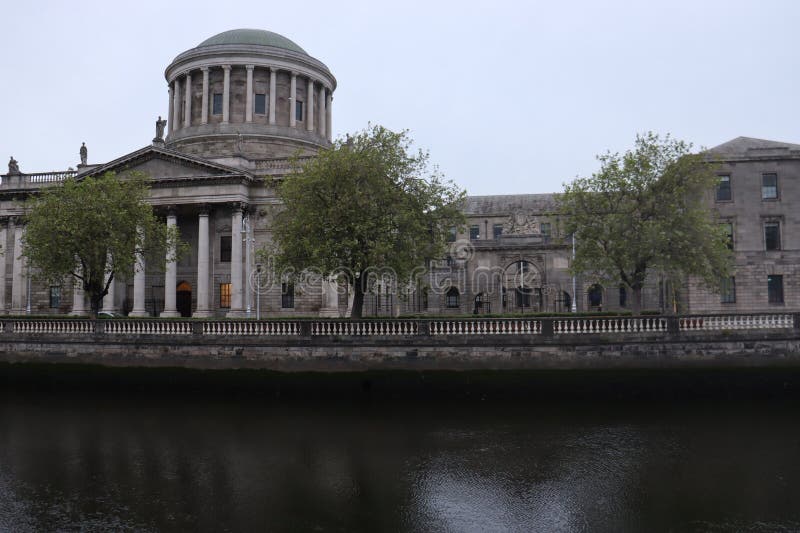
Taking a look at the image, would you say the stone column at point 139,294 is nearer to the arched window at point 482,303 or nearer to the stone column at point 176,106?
the stone column at point 176,106

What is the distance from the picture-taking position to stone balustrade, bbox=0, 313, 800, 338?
22219mm

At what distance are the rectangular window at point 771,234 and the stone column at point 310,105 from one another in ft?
124

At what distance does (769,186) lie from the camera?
40.8 m

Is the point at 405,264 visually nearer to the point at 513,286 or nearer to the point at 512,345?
the point at 512,345

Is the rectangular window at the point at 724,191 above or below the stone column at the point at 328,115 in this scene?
below

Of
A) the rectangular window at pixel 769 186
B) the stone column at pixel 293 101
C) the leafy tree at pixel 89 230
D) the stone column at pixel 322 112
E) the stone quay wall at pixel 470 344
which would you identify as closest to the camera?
the stone quay wall at pixel 470 344

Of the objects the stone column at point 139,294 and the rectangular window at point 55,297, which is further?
the rectangular window at point 55,297

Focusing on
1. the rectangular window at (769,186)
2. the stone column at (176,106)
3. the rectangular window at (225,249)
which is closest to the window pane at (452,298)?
the rectangular window at (225,249)

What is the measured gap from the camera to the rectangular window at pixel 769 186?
40656mm

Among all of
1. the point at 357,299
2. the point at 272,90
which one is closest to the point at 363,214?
the point at 357,299

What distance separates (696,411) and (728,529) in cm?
987

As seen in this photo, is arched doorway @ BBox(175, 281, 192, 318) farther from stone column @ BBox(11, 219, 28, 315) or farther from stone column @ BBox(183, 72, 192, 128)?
stone column @ BBox(183, 72, 192, 128)

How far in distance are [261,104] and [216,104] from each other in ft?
13.4

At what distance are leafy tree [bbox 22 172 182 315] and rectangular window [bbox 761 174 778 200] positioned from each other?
1546 inches
